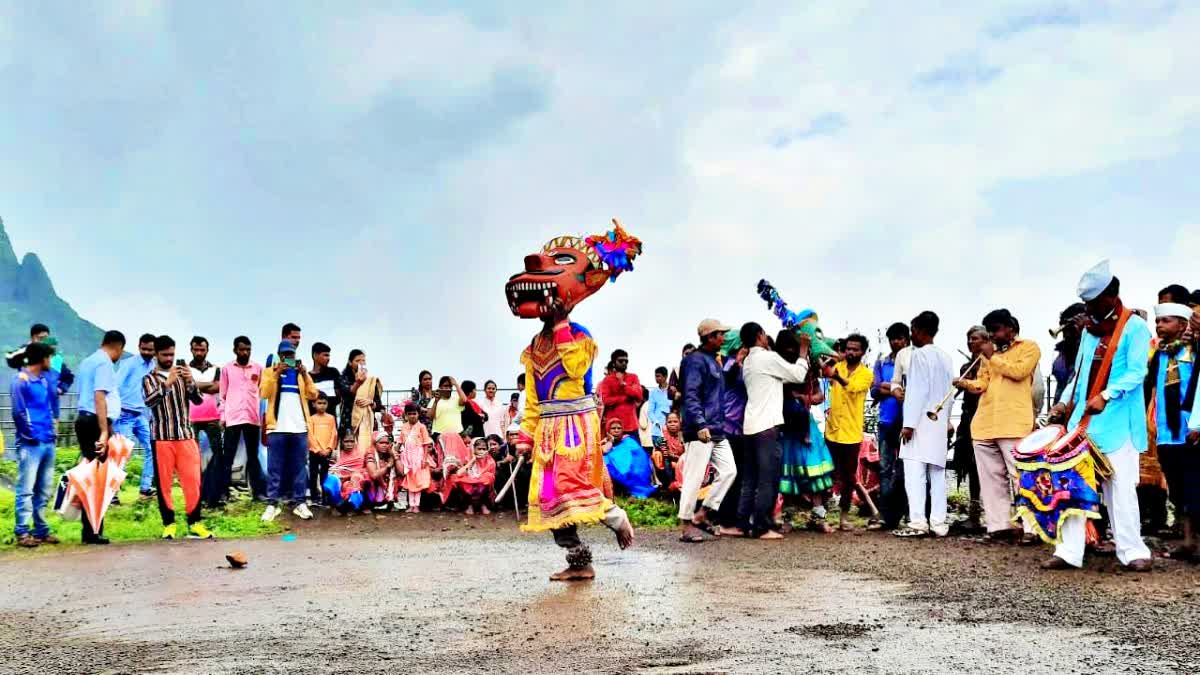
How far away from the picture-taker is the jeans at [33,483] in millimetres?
10258

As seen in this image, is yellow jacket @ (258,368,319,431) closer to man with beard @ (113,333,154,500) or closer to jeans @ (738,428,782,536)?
man with beard @ (113,333,154,500)

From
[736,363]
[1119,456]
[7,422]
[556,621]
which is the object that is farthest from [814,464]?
[7,422]

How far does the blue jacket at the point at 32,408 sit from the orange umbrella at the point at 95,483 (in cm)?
49

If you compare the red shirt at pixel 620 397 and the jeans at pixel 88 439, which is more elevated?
the red shirt at pixel 620 397

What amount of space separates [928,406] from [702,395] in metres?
2.14

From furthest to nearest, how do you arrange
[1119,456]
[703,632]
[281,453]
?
[281,453] < [1119,456] < [703,632]

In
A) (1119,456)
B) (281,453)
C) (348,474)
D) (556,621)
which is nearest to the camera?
(556,621)

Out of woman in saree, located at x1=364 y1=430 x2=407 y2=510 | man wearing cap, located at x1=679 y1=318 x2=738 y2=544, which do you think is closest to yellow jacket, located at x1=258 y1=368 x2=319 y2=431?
woman in saree, located at x1=364 y1=430 x2=407 y2=510

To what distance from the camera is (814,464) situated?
10531 mm

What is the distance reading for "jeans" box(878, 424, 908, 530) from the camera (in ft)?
33.9

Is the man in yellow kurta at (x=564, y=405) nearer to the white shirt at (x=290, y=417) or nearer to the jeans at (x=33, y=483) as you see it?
the white shirt at (x=290, y=417)

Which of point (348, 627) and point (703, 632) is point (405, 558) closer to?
point (348, 627)

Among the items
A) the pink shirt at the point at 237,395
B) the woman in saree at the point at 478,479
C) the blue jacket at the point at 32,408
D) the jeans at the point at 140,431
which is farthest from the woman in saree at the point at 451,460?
the blue jacket at the point at 32,408

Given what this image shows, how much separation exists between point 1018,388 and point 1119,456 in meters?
1.70
